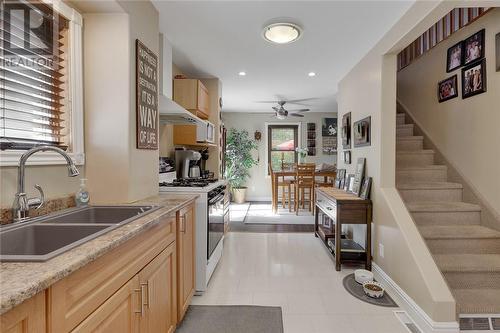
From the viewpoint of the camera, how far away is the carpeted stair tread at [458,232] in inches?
98.7

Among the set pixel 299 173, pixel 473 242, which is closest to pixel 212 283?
pixel 473 242

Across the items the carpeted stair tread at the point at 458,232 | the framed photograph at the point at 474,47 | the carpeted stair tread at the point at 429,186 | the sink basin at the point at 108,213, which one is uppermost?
the framed photograph at the point at 474,47

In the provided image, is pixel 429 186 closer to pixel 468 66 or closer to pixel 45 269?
pixel 468 66

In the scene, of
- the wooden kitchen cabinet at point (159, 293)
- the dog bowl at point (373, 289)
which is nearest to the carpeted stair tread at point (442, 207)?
the dog bowl at point (373, 289)

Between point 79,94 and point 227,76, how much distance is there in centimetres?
279

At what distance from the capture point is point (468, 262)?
2.33 metres

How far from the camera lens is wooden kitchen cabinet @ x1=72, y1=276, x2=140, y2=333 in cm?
94

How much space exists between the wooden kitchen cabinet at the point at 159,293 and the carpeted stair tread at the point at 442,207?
2378 mm

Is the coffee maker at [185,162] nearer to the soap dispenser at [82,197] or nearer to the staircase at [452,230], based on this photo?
the soap dispenser at [82,197]

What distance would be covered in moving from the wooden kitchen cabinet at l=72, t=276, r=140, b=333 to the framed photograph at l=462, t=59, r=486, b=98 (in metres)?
3.42

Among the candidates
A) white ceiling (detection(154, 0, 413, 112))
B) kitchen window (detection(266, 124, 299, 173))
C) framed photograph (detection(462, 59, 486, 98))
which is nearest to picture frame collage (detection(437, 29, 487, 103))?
framed photograph (detection(462, 59, 486, 98))

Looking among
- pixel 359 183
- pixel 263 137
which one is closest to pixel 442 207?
pixel 359 183

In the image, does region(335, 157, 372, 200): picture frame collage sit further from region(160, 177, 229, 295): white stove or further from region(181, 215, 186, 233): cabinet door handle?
region(181, 215, 186, 233): cabinet door handle

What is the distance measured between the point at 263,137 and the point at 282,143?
571 millimetres
